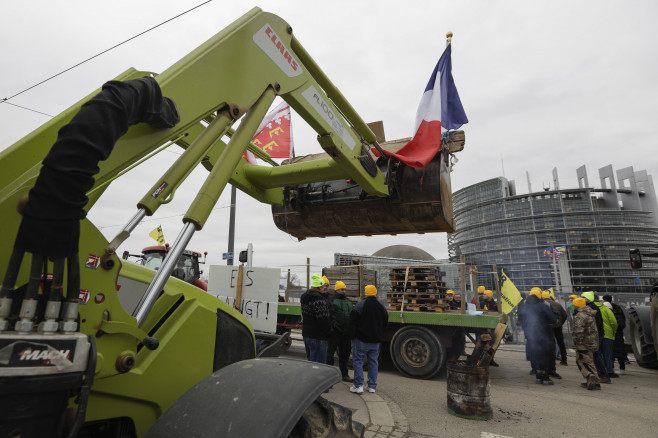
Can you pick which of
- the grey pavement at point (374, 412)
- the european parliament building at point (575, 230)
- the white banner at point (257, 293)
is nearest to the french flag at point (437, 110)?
the grey pavement at point (374, 412)

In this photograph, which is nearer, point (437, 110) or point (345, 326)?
point (437, 110)

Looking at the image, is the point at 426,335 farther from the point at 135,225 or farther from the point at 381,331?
the point at 135,225

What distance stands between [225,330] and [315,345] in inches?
184

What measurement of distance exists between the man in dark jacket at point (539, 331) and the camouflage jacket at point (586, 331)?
1.49ft

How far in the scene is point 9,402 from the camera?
1.02 metres

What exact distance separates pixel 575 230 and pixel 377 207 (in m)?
85.7

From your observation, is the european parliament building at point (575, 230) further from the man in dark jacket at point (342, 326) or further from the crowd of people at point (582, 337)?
the man in dark jacket at point (342, 326)

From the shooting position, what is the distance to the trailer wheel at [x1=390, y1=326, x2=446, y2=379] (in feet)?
25.3

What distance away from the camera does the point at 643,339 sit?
379 inches

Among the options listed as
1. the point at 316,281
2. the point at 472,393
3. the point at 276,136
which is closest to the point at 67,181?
the point at 276,136

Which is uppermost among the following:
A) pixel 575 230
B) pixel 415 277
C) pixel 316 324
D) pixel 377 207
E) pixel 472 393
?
pixel 575 230

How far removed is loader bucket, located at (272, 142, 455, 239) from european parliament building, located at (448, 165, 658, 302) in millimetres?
73011

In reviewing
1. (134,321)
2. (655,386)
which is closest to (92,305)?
(134,321)

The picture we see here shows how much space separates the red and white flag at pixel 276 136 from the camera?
17.6ft
